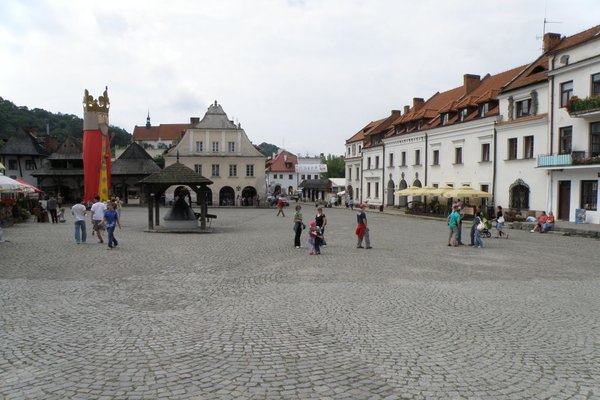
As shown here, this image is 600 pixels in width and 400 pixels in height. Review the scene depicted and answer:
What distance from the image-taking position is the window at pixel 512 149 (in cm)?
3584

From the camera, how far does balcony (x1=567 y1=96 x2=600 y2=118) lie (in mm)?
27375

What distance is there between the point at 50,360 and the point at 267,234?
1713cm

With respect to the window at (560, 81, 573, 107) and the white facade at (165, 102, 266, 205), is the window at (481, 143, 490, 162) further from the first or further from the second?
the white facade at (165, 102, 266, 205)

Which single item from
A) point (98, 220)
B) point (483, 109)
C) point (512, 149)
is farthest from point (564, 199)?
point (98, 220)

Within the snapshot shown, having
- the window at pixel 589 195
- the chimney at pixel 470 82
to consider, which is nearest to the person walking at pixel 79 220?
the window at pixel 589 195

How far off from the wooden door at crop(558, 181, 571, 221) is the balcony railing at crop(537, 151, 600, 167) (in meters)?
1.54

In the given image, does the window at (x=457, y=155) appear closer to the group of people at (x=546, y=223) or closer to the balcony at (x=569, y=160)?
the balcony at (x=569, y=160)

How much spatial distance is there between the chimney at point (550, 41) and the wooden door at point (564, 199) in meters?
11.6

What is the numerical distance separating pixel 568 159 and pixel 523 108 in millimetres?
6872

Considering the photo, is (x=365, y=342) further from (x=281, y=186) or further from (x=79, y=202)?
(x=281, y=186)

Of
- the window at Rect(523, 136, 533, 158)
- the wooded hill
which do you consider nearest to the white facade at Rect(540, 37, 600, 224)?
the window at Rect(523, 136, 533, 158)

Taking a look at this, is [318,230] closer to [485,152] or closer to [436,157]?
[485,152]

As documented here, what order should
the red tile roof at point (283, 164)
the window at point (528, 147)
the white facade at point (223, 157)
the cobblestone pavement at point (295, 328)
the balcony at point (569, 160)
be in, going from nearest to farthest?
the cobblestone pavement at point (295, 328) < the balcony at point (569, 160) < the window at point (528, 147) < the white facade at point (223, 157) < the red tile roof at point (283, 164)

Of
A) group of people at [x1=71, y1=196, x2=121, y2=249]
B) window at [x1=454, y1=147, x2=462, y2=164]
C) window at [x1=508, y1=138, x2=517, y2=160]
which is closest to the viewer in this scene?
group of people at [x1=71, y1=196, x2=121, y2=249]
